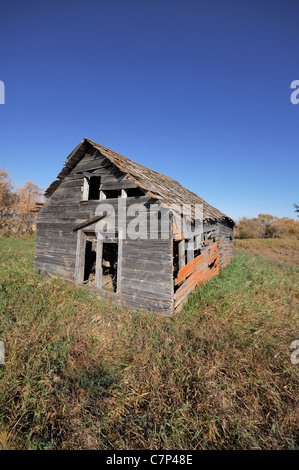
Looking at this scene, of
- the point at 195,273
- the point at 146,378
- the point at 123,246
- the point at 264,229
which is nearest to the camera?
the point at 146,378

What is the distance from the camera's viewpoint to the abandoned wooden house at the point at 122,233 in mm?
5316

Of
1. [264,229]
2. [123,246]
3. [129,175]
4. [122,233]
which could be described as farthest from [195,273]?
[264,229]

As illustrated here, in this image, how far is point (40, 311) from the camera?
4812 millimetres

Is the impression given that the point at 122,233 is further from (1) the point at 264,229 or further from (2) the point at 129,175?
(1) the point at 264,229

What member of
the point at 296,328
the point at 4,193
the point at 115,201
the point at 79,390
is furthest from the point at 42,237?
the point at 4,193

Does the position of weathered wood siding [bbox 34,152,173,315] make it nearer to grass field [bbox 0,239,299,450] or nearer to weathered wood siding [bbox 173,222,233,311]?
weathered wood siding [bbox 173,222,233,311]

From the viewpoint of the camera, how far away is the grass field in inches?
90.0

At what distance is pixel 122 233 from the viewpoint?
19.9 ft

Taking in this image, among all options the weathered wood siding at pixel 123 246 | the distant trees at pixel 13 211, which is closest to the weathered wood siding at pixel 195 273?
the weathered wood siding at pixel 123 246

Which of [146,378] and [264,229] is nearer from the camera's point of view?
[146,378]

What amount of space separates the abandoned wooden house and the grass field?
973 millimetres

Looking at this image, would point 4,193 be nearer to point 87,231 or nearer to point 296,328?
point 87,231

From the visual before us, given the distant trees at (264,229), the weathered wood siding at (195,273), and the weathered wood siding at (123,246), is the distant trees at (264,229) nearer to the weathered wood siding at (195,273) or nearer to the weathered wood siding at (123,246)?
the weathered wood siding at (195,273)

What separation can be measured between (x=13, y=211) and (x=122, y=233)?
2961 centimetres
